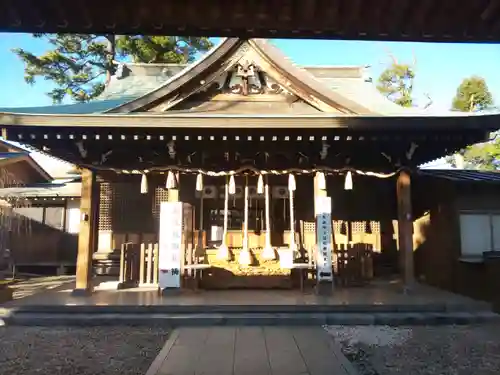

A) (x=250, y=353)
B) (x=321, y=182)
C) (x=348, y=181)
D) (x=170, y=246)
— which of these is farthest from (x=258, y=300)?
(x=348, y=181)

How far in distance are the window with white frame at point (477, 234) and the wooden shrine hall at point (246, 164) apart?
4.71 ft

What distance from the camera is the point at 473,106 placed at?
74.7ft

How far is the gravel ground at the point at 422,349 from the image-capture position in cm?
444

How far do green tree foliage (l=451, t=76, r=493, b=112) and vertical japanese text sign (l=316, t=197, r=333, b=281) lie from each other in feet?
60.8

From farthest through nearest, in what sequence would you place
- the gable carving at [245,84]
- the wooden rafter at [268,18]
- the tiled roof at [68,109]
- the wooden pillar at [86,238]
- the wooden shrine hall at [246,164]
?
the gable carving at [245,84] < the wooden pillar at [86,238] < the tiled roof at [68,109] < the wooden shrine hall at [246,164] < the wooden rafter at [268,18]

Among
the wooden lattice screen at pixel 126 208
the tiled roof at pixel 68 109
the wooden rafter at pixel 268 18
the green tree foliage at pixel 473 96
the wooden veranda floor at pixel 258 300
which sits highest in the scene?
the green tree foliage at pixel 473 96

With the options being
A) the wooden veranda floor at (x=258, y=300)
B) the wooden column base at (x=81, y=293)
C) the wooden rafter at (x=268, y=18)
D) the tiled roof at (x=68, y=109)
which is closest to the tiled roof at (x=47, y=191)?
the tiled roof at (x=68, y=109)

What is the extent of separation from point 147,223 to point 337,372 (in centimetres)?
754

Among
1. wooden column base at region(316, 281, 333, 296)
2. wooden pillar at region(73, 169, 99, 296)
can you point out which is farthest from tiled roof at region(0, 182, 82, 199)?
wooden column base at region(316, 281, 333, 296)

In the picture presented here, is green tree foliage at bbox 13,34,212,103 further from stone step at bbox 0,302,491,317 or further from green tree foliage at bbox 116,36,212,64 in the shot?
stone step at bbox 0,302,491,317

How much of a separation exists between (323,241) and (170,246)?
124 inches

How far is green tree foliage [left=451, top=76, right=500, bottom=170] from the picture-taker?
72.7 feet

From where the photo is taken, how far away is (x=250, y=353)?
4.90 meters

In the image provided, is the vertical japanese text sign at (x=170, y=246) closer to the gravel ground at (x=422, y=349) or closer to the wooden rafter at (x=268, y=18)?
the gravel ground at (x=422, y=349)
